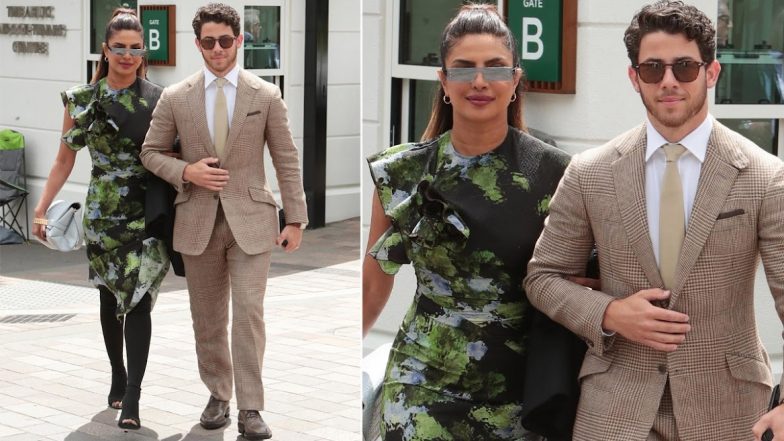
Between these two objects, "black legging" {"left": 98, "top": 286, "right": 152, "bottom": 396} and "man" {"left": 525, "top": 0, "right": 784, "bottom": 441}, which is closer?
"man" {"left": 525, "top": 0, "right": 784, "bottom": 441}

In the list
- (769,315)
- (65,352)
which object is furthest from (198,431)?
(769,315)

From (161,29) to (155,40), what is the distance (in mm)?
218

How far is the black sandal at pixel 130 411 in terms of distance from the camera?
6.40 m

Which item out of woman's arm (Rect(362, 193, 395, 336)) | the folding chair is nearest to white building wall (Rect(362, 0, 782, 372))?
woman's arm (Rect(362, 193, 395, 336))

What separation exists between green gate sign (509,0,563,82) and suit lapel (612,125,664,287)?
82 centimetres

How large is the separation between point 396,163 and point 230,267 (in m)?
2.76

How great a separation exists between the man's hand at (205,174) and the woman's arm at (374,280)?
2328 mm

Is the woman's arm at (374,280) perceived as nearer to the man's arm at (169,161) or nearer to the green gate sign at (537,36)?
the green gate sign at (537,36)

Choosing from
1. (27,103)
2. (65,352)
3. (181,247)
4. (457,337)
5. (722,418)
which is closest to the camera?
(722,418)

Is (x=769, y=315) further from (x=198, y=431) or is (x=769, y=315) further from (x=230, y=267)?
(x=198, y=431)

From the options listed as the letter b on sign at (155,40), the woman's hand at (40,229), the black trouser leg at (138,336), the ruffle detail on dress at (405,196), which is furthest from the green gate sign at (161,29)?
the ruffle detail on dress at (405,196)

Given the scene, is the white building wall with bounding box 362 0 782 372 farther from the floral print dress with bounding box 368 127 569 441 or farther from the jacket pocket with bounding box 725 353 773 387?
the jacket pocket with bounding box 725 353 773 387

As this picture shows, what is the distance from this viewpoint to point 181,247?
248 inches

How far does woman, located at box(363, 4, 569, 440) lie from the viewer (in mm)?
3494
